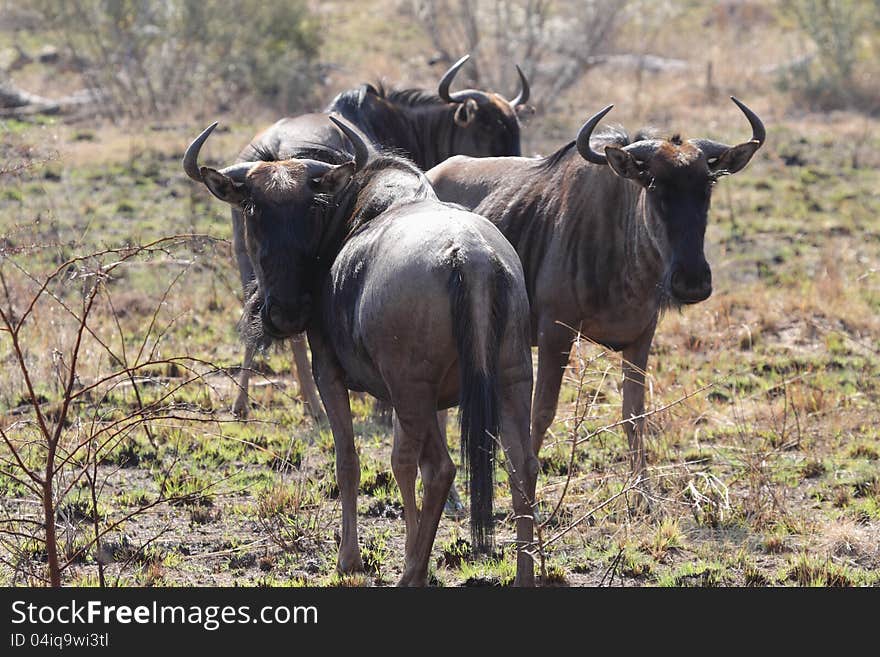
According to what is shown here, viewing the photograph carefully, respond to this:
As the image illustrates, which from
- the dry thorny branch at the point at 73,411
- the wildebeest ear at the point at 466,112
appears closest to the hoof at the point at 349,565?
the dry thorny branch at the point at 73,411

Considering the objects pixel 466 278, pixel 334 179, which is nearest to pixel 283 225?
pixel 334 179

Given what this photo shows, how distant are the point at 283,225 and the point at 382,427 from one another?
257 centimetres

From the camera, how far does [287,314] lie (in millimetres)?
5098

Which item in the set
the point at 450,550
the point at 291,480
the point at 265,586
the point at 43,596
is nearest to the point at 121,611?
the point at 43,596

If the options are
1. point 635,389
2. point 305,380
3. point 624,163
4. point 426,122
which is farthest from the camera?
point 426,122

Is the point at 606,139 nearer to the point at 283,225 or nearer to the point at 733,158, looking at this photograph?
the point at 733,158

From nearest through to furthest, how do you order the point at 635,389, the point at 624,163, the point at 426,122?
the point at 624,163
the point at 635,389
the point at 426,122

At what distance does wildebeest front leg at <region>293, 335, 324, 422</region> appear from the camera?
7648mm

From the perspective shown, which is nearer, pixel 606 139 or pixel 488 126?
pixel 606 139

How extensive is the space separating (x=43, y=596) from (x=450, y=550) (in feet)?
6.16

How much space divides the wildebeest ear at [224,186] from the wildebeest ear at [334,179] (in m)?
0.33

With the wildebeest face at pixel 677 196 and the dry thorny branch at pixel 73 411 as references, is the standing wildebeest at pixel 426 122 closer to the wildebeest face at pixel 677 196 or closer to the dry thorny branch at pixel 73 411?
the dry thorny branch at pixel 73 411

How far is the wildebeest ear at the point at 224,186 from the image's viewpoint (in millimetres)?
5223

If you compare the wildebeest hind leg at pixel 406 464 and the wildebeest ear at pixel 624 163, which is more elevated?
the wildebeest ear at pixel 624 163
